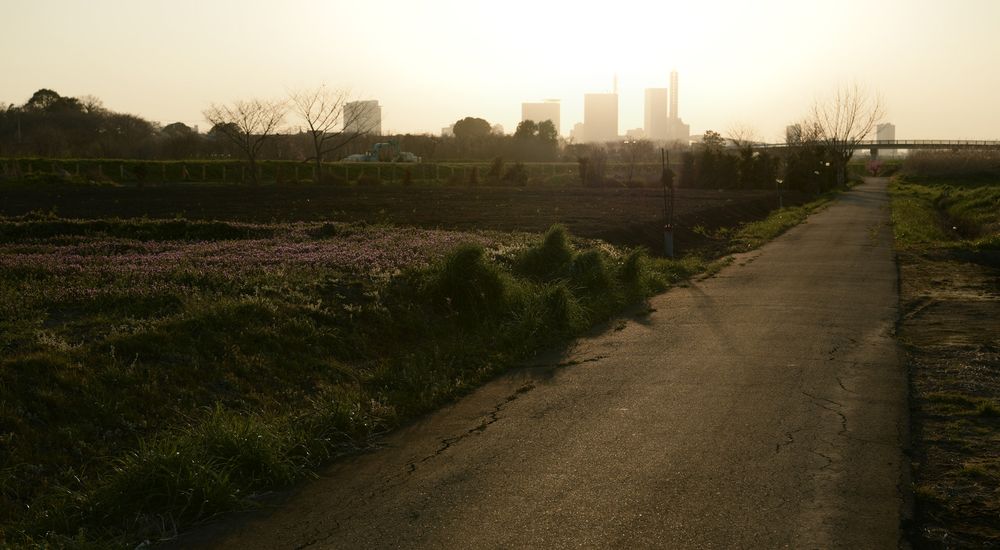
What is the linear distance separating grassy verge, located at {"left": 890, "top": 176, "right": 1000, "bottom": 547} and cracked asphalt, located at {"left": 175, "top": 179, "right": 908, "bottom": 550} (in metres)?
0.20

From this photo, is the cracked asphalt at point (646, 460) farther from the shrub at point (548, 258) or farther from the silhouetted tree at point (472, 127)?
Result: the silhouetted tree at point (472, 127)

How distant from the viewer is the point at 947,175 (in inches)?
3189

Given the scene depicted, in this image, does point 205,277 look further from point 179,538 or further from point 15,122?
point 15,122

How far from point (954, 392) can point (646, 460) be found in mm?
3539

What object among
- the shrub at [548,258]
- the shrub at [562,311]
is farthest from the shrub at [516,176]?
the shrub at [562,311]

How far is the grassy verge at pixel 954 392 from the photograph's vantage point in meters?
5.29

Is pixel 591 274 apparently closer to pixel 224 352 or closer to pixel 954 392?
pixel 954 392

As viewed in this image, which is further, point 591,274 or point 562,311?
point 591,274

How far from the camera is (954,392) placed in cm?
797

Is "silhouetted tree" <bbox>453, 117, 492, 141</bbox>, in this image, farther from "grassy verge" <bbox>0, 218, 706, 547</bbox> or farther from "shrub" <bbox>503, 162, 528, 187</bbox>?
"grassy verge" <bbox>0, 218, 706, 547</bbox>

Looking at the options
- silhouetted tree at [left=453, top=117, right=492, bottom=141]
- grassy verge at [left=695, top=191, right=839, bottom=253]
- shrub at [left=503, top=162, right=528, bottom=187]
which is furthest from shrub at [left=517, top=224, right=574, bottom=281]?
silhouetted tree at [left=453, top=117, right=492, bottom=141]

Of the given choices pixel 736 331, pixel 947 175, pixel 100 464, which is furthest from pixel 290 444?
pixel 947 175

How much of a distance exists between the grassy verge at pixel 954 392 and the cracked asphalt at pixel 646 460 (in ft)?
0.65

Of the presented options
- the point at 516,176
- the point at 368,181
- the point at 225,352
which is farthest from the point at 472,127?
the point at 225,352
